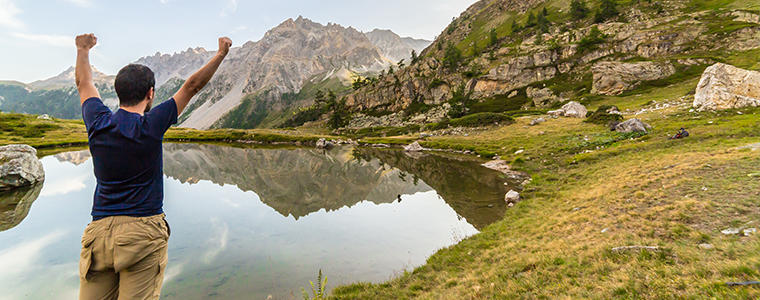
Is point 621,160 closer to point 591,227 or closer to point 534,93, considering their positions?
point 591,227

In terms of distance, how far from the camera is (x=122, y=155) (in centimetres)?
322

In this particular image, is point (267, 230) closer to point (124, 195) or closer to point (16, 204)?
point (124, 195)

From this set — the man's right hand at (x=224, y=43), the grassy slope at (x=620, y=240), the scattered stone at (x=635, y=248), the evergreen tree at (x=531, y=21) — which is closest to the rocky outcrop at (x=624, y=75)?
the evergreen tree at (x=531, y=21)

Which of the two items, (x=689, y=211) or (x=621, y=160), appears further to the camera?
(x=621, y=160)

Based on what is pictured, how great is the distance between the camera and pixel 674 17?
104 m

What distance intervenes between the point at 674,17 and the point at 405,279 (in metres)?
159

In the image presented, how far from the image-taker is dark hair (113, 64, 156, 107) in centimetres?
341

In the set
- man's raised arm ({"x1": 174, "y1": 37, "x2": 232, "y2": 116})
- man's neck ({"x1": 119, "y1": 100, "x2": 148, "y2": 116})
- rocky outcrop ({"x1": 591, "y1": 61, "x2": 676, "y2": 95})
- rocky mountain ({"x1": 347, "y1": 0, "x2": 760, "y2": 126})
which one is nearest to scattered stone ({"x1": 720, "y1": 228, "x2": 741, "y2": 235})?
man's raised arm ({"x1": 174, "y1": 37, "x2": 232, "y2": 116})

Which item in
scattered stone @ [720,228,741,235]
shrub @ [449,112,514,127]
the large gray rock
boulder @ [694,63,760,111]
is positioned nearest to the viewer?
scattered stone @ [720,228,741,235]

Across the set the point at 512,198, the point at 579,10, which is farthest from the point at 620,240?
the point at 579,10

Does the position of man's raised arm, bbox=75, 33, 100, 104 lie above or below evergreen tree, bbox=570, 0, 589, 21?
below

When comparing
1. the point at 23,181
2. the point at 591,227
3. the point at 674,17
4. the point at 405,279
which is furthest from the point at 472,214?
the point at 674,17

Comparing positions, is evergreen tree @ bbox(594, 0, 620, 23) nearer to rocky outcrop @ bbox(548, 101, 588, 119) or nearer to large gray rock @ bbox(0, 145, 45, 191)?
rocky outcrop @ bbox(548, 101, 588, 119)

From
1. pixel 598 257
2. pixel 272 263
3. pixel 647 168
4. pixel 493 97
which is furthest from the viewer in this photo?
pixel 493 97
